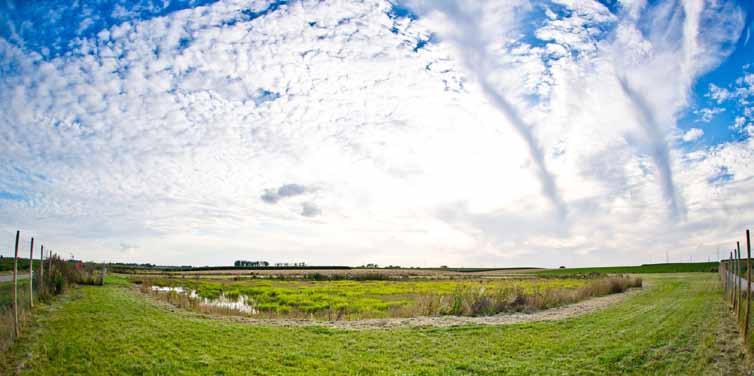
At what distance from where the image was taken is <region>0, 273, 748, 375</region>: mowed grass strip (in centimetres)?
1077

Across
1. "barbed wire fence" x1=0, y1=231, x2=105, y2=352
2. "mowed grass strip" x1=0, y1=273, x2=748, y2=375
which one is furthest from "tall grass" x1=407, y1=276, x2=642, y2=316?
"barbed wire fence" x1=0, y1=231, x2=105, y2=352

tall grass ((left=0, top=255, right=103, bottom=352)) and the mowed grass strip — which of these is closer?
the mowed grass strip

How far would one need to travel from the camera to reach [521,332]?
15844mm

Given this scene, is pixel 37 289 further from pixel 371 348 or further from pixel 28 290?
pixel 371 348

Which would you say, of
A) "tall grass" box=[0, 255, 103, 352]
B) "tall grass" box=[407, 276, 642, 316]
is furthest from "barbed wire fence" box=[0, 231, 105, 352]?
"tall grass" box=[407, 276, 642, 316]

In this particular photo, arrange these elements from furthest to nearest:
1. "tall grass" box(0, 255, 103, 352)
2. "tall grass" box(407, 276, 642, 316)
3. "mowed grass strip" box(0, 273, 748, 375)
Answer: "tall grass" box(407, 276, 642, 316) → "tall grass" box(0, 255, 103, 352) → "mowed grass strip" box(0, 273, 748, 375)

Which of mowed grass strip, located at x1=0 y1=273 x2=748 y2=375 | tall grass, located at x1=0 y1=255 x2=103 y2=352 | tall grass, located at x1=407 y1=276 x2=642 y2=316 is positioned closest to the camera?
mowed grass strip, located at x1=0 y1=273 x2=748 y2=375

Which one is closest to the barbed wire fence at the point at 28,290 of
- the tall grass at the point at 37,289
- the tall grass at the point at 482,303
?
the tall grass at the point at 37,289

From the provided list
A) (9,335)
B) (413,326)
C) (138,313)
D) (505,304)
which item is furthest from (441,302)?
(9,335)

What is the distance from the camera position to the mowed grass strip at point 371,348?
10.8m

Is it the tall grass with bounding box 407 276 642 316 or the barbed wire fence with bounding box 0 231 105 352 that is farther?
the tall grass with bounding box 407 276 642 316

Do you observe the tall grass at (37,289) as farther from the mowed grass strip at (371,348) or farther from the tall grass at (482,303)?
the tall grass at (482,303)

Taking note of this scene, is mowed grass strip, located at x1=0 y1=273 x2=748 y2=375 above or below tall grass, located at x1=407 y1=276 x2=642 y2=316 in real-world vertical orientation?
above

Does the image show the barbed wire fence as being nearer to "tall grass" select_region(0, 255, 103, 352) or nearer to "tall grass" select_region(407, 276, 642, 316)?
"tall grass" select_region(0, 255, 103, 352)
